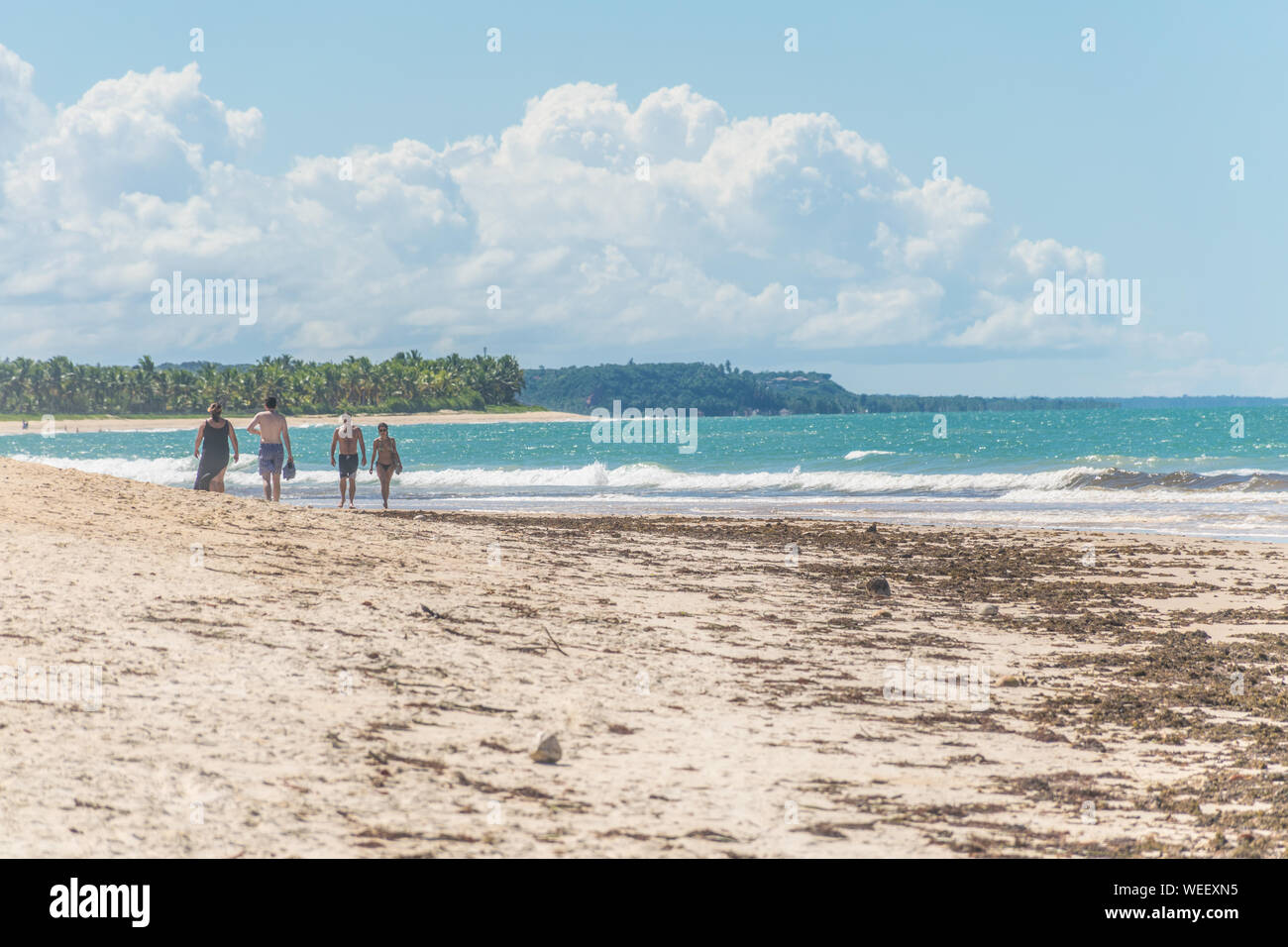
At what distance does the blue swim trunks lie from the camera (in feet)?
54.5

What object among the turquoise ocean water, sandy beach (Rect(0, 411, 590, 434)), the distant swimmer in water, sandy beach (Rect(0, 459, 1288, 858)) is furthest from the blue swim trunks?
sandy beach (Rect(0, 411, 590, 434))

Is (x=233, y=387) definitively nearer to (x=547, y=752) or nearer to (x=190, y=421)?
(x=190, y=421)

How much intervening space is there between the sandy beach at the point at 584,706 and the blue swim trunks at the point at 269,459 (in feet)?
13.1

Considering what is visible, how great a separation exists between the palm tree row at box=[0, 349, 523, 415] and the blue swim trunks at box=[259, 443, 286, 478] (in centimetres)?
13979

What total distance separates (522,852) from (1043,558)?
1284 cm

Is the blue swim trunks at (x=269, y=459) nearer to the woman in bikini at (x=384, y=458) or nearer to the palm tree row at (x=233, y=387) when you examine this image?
the woman in bikini at (x=384, y=458)

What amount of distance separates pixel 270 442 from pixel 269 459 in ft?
0.91

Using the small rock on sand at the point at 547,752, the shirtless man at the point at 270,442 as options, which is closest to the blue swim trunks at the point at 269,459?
the shirtless man at the point at 270,442

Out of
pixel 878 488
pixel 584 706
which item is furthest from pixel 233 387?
pixel 584 706

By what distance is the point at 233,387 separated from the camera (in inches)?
6265

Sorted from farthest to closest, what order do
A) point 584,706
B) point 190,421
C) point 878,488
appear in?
point 190,421 < point 878,488 < point 584,706

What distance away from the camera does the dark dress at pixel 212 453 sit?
15.6 m

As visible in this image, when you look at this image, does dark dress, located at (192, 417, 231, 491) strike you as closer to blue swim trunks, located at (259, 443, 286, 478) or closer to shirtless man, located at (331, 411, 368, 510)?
blue swim trunks, located at (259, 443, 286, 478)
